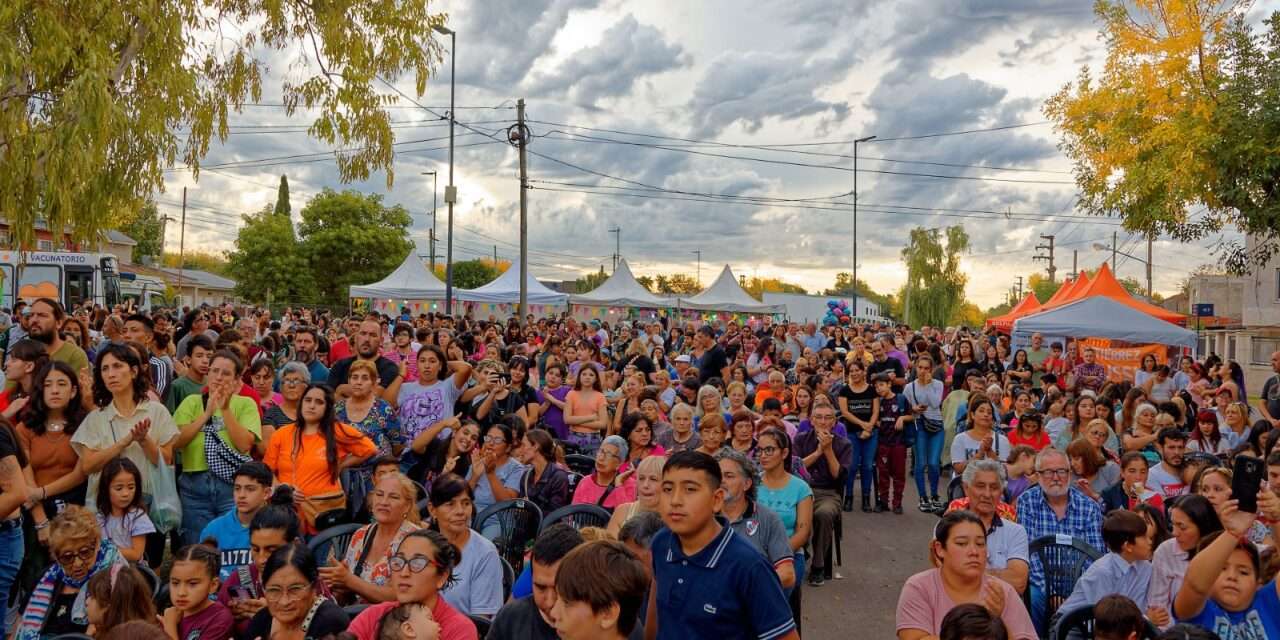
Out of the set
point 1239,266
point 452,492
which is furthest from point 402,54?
point 1239,266

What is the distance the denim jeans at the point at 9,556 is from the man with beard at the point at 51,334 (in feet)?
6.52

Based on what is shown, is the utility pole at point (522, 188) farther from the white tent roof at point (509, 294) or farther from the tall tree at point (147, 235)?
the tall tree at point (147, 235)

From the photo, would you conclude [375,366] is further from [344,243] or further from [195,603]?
[344,243]

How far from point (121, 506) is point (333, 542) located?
1131mm

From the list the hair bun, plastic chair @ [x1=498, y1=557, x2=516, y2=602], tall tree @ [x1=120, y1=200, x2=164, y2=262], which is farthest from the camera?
tall tree @ [x1=120, y1=200, x2=164, y2=262]

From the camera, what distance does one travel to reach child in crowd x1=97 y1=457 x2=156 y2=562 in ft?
14.7

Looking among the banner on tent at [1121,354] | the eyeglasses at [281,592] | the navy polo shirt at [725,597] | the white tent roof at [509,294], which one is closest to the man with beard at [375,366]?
the eyeglasses at [281,592]

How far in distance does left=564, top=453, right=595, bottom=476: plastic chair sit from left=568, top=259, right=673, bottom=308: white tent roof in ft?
62.5

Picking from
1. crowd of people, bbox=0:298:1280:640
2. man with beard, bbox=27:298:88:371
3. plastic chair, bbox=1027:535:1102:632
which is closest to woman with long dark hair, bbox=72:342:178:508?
Result: crowd of people, bbox=0:298:1280:640

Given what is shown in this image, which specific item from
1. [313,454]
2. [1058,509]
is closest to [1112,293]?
[1058,509]

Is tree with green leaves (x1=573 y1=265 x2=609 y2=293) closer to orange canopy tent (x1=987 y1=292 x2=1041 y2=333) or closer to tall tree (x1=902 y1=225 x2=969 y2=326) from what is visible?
tall tree (x1=902 y1=225 x2=969 y2=326)

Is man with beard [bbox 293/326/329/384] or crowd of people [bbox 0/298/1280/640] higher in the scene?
man with beard [bbox 293/326/329/384]

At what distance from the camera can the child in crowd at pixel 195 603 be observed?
11.8ft

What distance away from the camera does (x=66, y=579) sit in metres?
3.82
